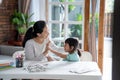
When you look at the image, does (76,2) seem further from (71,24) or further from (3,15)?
(3,15)

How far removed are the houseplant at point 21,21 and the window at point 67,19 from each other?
39 centimetres

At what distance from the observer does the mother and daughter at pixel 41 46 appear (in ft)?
8.27

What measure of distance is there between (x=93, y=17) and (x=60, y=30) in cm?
66

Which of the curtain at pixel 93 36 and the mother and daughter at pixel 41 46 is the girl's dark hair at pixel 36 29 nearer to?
the mother and daughter at pixel 41 46

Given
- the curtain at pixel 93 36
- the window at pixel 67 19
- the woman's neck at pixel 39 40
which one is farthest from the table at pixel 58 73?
the window at pixel 67 19

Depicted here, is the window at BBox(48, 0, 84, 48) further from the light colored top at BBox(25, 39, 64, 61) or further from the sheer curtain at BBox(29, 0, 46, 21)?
the light colored top at BBox(25, 39, 64, 61)

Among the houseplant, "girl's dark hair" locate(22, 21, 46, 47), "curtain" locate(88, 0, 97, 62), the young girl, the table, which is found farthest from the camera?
the houseplant

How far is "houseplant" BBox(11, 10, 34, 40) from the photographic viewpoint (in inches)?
149

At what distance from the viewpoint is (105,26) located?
3676 millimetres

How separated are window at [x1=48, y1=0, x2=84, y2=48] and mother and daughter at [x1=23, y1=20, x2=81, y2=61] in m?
1.23

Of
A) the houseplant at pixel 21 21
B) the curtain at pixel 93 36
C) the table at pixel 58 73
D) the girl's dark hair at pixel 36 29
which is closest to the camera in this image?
the table at pixel 58 73

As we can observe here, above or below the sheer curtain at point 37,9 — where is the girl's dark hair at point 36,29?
below

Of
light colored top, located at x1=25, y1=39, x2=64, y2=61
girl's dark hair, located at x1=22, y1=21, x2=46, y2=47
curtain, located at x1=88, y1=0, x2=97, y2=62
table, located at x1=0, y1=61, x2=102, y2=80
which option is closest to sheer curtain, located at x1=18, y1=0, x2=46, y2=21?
curtain, located at x1=88, y1=0, x2=97, y2=62

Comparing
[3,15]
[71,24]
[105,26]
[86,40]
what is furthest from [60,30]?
[3,15]
